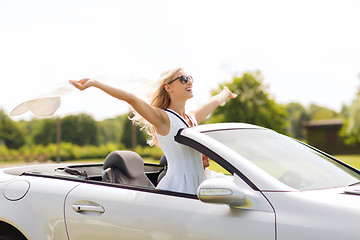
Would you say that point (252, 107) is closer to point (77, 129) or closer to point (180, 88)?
point (77, 129)

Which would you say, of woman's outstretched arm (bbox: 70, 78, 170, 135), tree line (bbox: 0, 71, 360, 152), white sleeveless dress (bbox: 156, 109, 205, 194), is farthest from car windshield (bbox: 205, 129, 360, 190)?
tree line (bbox: 0, 71, 360, 152)

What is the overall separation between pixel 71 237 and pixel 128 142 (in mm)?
81376

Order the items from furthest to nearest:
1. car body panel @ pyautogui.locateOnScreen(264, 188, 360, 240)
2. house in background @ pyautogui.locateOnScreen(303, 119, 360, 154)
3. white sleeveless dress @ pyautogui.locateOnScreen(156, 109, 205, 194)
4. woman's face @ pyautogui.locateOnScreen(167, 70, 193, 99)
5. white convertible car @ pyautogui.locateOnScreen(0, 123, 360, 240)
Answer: house in background @ pyautogui.locateOnScreen(303, 119, 360, 154), woman's face @ pyautogui.locateOnScreen(167, 70, 193, 99), white sleeveless dress @ pyautogui.locateOnScreen(156, 109, 205, 194), white convertible car @ pyautogui.locateOnScreen(0, 123, 360, 240), car body panel @ pyautogui.locateOnScreen(264, 188, 360, 240)

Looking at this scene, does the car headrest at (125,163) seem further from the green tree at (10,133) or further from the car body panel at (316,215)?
the green tree at (10,133)

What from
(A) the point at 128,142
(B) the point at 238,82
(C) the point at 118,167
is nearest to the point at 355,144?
(B) the point at 238,82

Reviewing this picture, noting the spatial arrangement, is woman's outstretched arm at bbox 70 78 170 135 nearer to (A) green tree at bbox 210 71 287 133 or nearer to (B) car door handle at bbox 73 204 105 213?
(B) car door handle at bbox 73 204 105 213

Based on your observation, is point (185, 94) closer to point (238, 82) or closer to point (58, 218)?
point (58, 218)

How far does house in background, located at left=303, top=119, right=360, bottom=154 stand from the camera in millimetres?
67775

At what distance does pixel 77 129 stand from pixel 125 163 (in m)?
80.5

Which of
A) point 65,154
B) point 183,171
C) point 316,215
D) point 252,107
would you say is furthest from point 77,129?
point 316,215

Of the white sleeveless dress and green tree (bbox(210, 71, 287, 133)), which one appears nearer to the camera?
the white sleeveless dress

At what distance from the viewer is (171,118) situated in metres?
3.59

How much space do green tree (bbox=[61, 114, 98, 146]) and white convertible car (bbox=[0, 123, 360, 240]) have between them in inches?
3177

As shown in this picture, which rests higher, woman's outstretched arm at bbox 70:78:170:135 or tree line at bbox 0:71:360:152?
woman's outstretched arm at bbox 70:78:170:135
